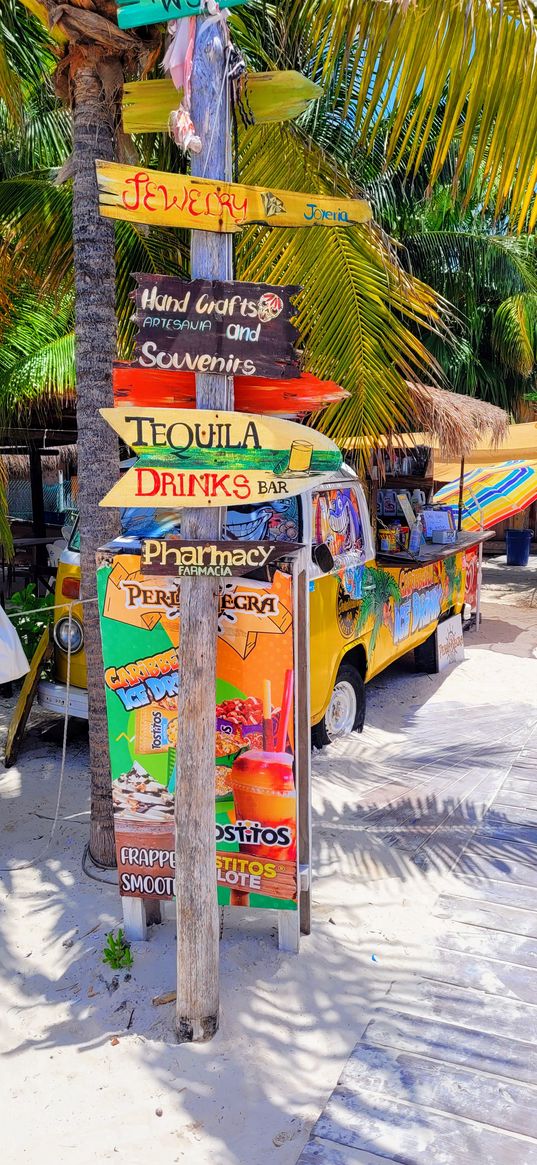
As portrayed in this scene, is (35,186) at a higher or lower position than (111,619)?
higher

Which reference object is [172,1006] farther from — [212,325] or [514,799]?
[514,799]

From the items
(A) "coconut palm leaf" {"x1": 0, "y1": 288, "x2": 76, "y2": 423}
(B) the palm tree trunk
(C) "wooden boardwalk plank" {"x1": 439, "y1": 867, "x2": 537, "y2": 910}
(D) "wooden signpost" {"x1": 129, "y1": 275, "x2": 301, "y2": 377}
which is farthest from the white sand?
(A) "coconut palm leaf" {"x1": 0, "y1": 288, "x2": 76, "y2": 423}

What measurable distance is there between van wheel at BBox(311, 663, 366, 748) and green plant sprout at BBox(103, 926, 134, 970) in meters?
2.53

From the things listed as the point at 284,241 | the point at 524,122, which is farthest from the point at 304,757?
the point at 284,241

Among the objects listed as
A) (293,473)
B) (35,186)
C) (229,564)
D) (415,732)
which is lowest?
(415,732)

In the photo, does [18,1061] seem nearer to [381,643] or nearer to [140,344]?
[140,344]

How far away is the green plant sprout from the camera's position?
364 centimetres

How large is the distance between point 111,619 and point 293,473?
1.13m

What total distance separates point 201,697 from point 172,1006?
1.35 m

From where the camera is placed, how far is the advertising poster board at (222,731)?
3545 mm

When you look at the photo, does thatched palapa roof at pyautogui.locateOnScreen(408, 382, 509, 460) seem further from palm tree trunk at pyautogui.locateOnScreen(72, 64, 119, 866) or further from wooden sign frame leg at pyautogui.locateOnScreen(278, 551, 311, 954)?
wooden sign frame leg at pyautogui.locateOnScreen(278, 551, 311, 954)

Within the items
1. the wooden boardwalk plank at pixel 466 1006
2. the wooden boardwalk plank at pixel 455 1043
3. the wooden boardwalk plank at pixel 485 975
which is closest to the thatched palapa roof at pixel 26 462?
the wooden boardwalk plank at pixel 485 975

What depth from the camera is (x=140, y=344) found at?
2963 mm

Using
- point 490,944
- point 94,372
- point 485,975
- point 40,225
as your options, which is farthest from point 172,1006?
point 40,225
